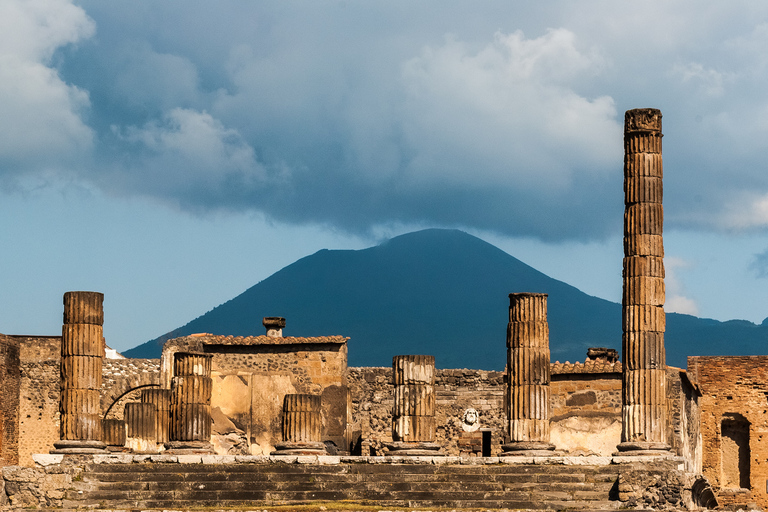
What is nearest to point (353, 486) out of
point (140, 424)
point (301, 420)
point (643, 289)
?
point (301, 420)

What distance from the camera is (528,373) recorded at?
26438mm

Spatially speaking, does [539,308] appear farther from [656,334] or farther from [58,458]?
[58,458]

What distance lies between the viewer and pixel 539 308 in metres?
26.6

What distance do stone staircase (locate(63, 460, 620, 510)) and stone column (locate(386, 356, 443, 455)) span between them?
200cm

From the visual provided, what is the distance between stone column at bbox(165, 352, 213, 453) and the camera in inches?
1070

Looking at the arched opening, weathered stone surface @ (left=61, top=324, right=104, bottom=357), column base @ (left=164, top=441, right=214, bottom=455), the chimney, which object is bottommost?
the arched opening

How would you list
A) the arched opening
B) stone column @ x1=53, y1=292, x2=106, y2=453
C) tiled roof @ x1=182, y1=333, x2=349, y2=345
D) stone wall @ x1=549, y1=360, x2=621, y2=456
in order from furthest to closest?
the arched opening
tiled roof @ x1=182, y1=333, x2=349, y2=345
stone wall @ x1=549, y1=360, x2=621, y2=456
stone column @ x1=53, y1=292, x2=106, y2=453

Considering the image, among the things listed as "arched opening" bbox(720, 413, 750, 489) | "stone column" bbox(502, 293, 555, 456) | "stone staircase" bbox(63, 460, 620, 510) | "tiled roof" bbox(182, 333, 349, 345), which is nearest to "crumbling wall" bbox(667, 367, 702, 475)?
"arched opening" bbox(720, 413, 750, 489)

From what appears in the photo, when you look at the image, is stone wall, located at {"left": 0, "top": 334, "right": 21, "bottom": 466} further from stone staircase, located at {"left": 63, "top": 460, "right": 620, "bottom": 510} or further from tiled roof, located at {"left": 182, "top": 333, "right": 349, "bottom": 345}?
stone staircase, located at {"left": 63, "top": 460, "right": 620, "bottom": 510}

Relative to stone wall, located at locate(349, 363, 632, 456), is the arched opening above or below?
below

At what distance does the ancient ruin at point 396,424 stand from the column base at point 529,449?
3 cm

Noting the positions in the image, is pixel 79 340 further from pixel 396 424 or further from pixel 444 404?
pixel 444 404

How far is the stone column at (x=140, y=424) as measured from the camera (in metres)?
29.0

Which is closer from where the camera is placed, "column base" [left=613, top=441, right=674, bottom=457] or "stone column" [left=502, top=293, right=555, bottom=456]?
"column base" [left=613, top=441, right=674, bottom=457]
